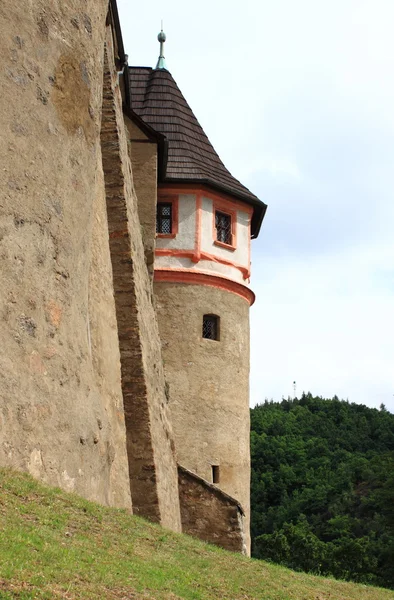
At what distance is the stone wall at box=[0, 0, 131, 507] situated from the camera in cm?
807

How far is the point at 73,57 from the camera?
9.77 metres

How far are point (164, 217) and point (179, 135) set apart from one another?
2.76m

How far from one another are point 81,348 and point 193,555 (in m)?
2.50

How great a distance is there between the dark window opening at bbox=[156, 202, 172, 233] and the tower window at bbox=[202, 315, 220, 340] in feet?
7.73

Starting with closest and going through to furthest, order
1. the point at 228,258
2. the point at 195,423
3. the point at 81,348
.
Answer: the point at 81,348, the point at 195,423, the point at 228,258

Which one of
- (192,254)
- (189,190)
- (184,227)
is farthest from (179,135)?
(192,254)

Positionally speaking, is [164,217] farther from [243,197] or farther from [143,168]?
[143,168]

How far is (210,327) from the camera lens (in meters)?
20.6

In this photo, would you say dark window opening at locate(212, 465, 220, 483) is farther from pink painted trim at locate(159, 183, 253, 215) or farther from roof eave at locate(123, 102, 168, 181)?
roof eave at locate(123, 102, 168, 181)

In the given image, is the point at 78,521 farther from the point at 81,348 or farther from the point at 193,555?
the point at 81,348

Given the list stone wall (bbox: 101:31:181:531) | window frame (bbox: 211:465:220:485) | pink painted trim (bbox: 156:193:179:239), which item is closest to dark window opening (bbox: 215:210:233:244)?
pink painted trim (bbox: 156:193:179:239)

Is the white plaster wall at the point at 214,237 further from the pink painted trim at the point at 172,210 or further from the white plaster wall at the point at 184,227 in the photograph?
the pink painted trim at the point at 172,210

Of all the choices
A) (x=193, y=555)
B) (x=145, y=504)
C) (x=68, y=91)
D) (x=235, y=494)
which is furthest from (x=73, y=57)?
(x=235, y=494)

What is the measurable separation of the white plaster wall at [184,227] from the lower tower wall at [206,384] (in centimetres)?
107
